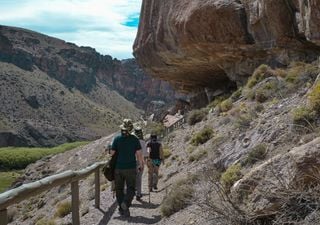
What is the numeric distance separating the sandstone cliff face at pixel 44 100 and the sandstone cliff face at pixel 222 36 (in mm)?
85818

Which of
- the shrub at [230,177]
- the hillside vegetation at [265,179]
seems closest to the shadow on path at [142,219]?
the hillside vegetation at [265,179]

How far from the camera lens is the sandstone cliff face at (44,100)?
4609 inches

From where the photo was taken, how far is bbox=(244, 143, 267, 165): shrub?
7673 millimetres

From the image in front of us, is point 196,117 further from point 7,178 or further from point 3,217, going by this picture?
point 7,178

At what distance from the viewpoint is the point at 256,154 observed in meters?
7.70

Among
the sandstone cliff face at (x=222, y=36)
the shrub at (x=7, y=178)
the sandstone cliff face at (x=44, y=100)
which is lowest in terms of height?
the shrub at (x=7, y=178)

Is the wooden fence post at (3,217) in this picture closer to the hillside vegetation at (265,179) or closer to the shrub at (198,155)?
the hillside vegetation at (265,179)

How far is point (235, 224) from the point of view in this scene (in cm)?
594

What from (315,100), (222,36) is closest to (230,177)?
(315,100)

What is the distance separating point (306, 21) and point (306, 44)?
15.9 ft

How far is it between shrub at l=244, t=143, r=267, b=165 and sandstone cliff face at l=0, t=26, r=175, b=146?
10945 cm

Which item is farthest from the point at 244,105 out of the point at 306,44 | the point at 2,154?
the point at 2,154

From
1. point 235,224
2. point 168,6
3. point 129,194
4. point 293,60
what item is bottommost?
point 129,194

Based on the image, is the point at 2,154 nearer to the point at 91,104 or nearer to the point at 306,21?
the point at 91,104
